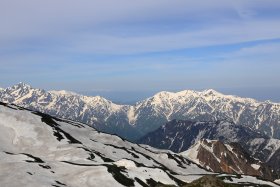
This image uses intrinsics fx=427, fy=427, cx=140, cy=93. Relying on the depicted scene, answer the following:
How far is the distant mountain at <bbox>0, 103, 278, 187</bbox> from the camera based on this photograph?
8506 centimetres

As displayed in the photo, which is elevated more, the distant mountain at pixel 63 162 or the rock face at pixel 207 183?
the rock face at pixel 207 183

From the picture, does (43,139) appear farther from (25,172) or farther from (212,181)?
(212,181)

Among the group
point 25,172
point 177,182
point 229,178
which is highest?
point 25,172

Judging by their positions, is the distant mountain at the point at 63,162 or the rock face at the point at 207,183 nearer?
the rock face at the point at 207,183

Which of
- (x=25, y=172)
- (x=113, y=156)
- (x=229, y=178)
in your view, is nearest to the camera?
(x=25, y=172)

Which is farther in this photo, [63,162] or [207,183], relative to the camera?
[63,162]

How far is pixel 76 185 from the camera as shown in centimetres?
8388

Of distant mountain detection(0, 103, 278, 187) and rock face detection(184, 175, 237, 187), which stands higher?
rock face detection(184, 175, 237, 187)

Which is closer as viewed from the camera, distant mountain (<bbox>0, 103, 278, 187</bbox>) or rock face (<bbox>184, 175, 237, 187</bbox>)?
rock face (<bbox>184, 175, 237, 187</bbox>)

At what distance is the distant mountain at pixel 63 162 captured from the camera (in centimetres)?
8506

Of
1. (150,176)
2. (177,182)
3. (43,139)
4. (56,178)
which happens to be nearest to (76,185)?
(56,178)

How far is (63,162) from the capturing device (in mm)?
102438

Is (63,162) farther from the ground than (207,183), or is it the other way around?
(207,183)

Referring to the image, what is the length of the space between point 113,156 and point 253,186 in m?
51.9
